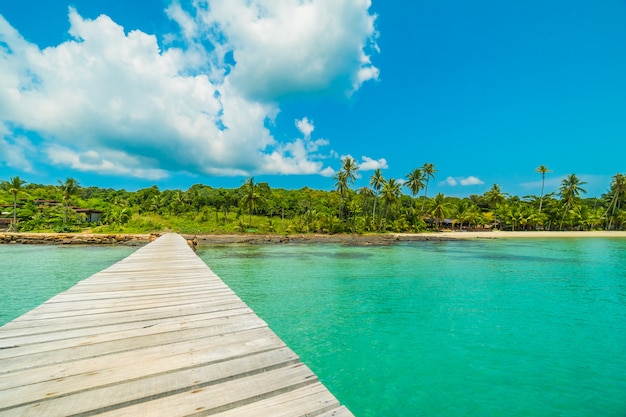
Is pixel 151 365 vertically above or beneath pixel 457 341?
above

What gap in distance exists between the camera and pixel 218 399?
202 cm

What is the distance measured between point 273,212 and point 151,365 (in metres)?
69.9

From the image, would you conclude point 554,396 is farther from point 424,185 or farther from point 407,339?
point 424,185

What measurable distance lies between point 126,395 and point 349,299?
9.92 m

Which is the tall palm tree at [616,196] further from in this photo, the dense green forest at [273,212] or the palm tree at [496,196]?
the palm tree at [496,196]

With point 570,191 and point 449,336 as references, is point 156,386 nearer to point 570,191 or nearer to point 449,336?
point 449,336

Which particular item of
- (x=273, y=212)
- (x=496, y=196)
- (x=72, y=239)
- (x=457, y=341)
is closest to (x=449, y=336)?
(x=457, y=341)

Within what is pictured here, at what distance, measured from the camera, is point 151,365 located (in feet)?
8.36

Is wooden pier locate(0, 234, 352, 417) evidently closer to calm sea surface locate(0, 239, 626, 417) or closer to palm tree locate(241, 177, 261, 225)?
calm sea surface locate(0, 239, 626, 417)

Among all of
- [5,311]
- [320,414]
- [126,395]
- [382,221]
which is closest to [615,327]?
[320,414]

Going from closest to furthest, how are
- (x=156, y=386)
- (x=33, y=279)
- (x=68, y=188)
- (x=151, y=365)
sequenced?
1. (x=156, y=386)
2. (x=151, y=365)
3. (x=33, y=279)
4. (x=68, y=188)

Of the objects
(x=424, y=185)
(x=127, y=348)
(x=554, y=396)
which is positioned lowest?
(x=554, y=396)

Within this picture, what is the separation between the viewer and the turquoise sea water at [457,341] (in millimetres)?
5223

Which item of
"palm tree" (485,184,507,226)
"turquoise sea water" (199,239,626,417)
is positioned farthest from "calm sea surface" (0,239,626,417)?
"palm tree" (485,184,507,226)
